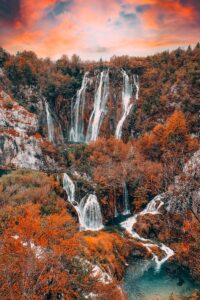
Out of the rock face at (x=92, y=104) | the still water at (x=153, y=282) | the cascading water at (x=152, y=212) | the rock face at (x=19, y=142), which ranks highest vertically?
the rock face at (x=92, y=104)

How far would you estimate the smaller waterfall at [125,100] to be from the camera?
60.5m

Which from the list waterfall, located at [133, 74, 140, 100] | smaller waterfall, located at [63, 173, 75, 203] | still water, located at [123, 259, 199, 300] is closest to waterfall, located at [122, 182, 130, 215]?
smaller waterfall, located at [63, 173, 75, 203]

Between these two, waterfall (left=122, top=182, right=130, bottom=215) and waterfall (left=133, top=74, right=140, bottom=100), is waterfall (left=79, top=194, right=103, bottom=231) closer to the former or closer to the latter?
waterfall (left=122, top=182, right=130, bottom=215)

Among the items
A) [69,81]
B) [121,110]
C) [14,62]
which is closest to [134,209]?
[121,110]

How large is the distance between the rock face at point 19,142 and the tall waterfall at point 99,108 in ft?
39.9

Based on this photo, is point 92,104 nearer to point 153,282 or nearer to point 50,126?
point 50,126

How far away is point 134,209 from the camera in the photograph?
41.6 metres

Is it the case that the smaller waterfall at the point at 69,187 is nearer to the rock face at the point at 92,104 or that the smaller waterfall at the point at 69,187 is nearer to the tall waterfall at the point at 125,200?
the tall waterfall at the point at 125,200

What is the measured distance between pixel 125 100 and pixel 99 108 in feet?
19.2

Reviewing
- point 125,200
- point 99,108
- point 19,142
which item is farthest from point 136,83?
point 125,200

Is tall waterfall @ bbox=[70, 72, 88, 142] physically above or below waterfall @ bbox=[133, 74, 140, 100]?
below

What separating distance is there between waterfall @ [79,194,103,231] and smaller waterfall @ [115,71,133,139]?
24.0 meters

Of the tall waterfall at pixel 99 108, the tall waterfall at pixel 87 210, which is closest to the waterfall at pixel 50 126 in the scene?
the tall waterfall at pixel 99 108

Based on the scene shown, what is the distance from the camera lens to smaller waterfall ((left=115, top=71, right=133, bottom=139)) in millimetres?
60494
